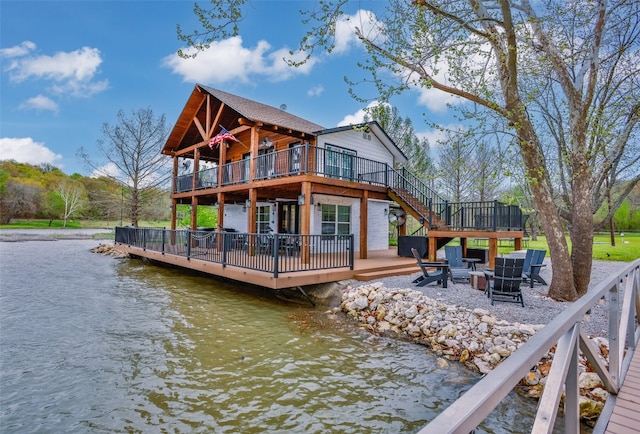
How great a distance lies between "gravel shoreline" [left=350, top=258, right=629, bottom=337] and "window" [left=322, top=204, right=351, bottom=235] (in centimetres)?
585

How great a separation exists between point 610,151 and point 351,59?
627 centimetres

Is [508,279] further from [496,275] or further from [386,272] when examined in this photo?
[386,272]

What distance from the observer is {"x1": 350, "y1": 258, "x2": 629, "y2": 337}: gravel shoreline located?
19.1 feet

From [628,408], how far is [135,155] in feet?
97.6

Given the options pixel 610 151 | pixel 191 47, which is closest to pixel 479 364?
pixel 610 151

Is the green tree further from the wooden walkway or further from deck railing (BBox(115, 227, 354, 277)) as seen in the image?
the wooden walkway

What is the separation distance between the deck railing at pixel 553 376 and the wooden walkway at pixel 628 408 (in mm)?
46

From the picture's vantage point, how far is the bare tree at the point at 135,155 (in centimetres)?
2602

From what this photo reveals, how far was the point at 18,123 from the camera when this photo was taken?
41500mm

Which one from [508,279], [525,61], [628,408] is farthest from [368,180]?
[628,408]

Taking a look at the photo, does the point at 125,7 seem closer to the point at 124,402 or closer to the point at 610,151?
the point at 124,402

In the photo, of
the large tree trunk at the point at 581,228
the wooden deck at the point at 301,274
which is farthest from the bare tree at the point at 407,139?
the large tree trunk at the point at 581,228

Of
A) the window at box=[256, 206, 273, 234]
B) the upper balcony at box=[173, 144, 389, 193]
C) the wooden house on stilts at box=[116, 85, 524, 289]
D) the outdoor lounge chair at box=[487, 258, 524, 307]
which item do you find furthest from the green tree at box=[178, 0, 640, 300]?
the window at box=[256, 206, 273, 234]

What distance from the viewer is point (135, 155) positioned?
26125mm
